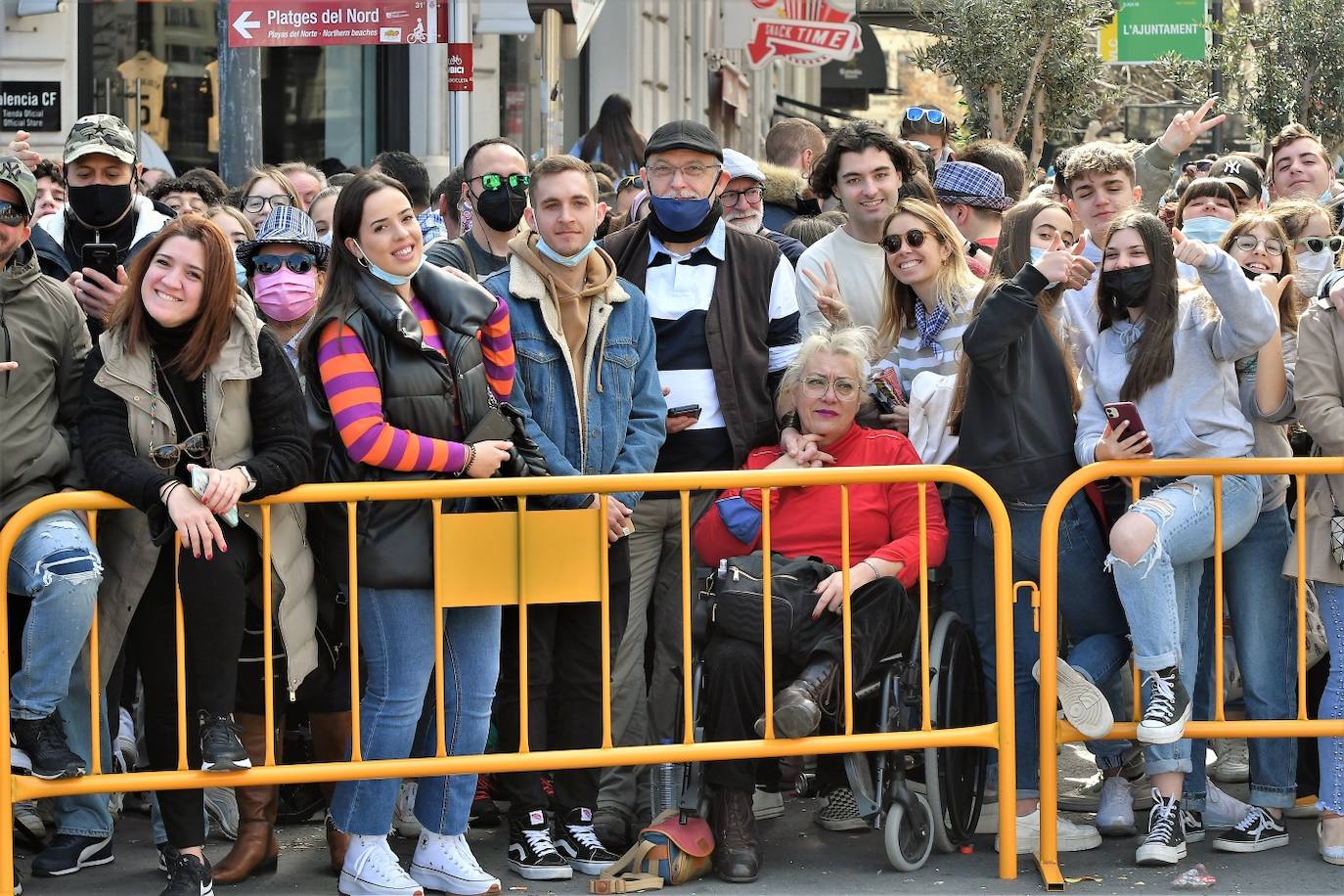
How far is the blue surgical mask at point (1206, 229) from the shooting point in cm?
729

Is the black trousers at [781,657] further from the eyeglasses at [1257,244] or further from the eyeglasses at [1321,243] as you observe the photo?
the eyeglasses at [1321,243]

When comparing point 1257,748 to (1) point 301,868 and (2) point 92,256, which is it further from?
(2) point 92,256

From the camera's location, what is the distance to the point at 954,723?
6.22 meters

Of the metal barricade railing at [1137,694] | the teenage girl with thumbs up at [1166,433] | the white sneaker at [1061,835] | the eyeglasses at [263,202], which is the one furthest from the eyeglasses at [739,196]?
the white sneaker at [1061,835]

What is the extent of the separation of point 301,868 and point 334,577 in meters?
1.04

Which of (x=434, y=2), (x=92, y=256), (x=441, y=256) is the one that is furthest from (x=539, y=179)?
(x=434, y=2)

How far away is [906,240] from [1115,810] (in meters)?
2.12

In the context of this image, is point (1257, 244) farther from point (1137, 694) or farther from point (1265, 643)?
point (1137, 694)

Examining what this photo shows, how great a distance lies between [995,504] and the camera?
5879 millimetres

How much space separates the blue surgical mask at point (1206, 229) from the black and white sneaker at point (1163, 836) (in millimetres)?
2209

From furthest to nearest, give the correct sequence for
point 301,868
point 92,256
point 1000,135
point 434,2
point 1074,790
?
point 1000,135
point 434,2
point 1074,790
point 92,256
point 301,868

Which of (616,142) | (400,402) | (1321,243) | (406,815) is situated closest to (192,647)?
(400,402)

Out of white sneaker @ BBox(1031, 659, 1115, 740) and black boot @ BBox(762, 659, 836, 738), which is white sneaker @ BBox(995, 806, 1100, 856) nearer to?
white sneaker @ BBox(1031, 659, 1115, 740)

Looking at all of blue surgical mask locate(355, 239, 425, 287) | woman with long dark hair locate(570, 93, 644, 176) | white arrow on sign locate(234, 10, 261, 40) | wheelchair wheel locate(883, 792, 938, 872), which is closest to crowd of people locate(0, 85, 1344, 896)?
blue surgical mask locate(355, 239, 425, 287)
